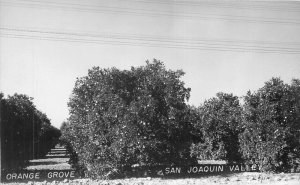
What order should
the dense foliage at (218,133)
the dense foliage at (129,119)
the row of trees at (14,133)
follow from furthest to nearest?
the dense foliage at (218,133) → the row of trees at (14,133) → the dense foliage at (129,119)

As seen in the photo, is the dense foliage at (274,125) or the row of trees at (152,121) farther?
the dense foliage at (274,125)

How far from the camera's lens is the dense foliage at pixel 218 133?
23.7 meters

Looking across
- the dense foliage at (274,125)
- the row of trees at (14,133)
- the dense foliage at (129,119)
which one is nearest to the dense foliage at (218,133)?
the dense foliage at (274,125)

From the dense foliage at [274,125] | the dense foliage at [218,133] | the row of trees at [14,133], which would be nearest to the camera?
the row of trees at [14,133]

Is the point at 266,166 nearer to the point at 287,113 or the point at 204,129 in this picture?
the point at 287,113

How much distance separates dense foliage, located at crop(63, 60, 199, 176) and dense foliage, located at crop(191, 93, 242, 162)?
5.48 metres

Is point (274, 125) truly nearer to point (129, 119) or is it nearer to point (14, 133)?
point (129, 119)

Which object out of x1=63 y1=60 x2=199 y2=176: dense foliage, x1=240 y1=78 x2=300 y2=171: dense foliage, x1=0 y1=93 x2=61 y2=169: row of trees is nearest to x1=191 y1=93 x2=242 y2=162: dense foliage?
x1=240 y1=78 x2=300 y2=171: dense foliage

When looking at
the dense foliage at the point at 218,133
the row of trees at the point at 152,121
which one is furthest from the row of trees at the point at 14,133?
the dense foliage at the point at 218,133

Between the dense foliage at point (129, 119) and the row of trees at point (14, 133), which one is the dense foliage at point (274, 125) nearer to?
the dense foliage at point (129, 119)

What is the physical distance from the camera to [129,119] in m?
16.9

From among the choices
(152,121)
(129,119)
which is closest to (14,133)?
(129,119)

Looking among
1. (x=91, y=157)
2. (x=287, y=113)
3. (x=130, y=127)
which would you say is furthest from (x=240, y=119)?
(x=91, y=157)

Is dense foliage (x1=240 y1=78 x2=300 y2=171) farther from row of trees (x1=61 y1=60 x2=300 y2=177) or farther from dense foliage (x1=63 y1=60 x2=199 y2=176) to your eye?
dense foliage (x1=63 y1=60 x2=199 y2=176)
